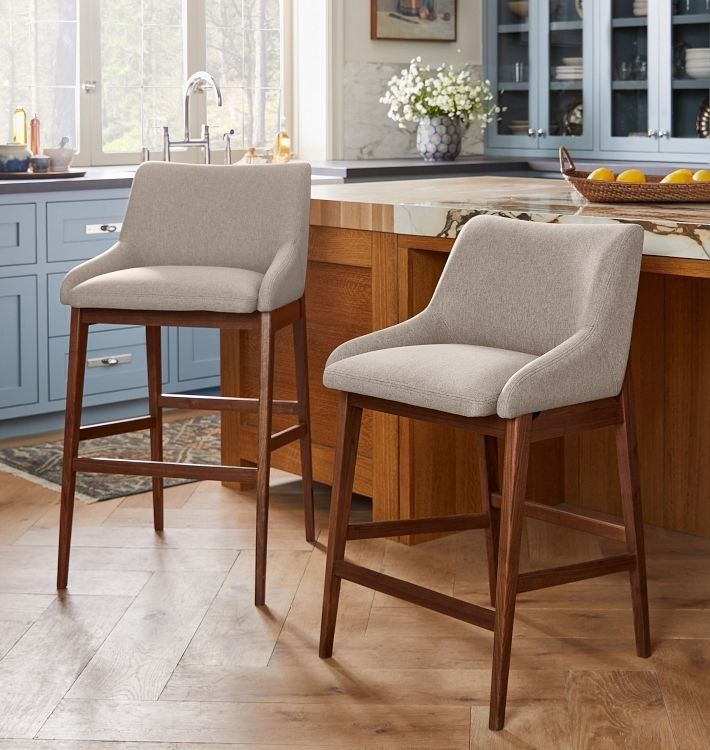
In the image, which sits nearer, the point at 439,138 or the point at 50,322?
the point at 50,322

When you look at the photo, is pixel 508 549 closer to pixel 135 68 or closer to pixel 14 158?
pixel 14 158

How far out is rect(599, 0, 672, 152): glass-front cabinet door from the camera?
5434 millimetres

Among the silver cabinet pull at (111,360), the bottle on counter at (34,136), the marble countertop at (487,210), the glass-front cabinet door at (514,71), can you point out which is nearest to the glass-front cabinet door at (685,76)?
the glass-front cabinet door at (514,71)

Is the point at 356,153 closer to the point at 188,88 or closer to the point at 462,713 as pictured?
the point at 188,88

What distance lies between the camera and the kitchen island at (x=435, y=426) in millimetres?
2955

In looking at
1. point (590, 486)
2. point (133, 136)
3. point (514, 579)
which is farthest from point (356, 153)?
point (514, 579)

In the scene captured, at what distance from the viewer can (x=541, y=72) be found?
578 centimetres

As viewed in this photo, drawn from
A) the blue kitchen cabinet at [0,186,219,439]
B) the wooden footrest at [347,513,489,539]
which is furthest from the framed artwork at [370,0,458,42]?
the wooden footrest at [347,513,489,539]

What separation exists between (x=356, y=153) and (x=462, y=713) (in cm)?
404

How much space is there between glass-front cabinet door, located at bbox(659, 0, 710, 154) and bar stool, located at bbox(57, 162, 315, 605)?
3.01 m

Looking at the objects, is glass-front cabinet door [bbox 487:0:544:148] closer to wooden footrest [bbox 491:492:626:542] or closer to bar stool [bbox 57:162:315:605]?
bar stool [bbox 57:162:315:605]

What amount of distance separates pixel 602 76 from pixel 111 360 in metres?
2.66

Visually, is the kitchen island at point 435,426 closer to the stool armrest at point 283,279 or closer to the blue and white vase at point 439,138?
the stool armrest at point 283,279

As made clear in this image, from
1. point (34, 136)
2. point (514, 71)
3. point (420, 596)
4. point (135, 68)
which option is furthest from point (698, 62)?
point (420, 596)
